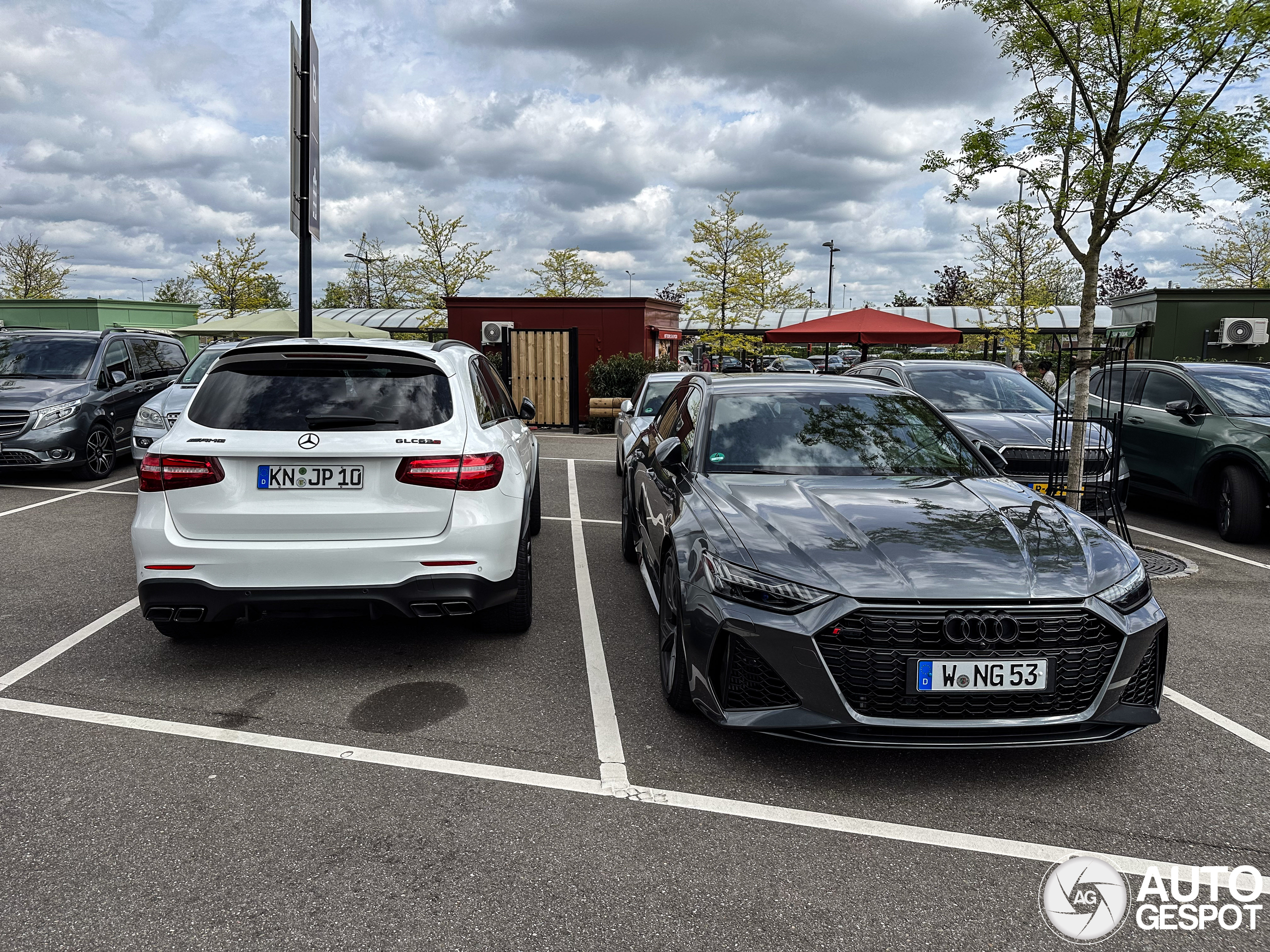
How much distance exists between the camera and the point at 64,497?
384 inches

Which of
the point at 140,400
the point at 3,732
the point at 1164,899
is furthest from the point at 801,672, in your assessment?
the point at 140,400

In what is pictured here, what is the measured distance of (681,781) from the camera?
337 cm

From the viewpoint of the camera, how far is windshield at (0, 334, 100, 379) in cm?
1137

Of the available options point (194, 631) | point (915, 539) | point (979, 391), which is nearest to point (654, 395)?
point (979, 391)

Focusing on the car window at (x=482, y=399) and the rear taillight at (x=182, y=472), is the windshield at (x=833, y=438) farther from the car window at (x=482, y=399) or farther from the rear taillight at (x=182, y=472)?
the rear taillight at (x=182, y=472)

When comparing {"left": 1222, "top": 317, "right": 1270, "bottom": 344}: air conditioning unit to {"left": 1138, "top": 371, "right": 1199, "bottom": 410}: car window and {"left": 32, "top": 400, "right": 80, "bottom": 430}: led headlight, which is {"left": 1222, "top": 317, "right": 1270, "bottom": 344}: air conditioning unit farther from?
{"left": 32, "top": 400, "right": 80, "bottom": 430}: led headlight

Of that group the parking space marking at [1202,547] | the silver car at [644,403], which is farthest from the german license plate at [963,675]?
the silver car at [644,403]

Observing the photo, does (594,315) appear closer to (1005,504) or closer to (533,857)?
(1005,504)

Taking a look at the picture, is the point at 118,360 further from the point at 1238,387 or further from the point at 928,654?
the point at 1238,387

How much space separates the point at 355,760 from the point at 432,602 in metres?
0.87

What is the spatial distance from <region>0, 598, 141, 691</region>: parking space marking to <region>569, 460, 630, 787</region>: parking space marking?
2320mm

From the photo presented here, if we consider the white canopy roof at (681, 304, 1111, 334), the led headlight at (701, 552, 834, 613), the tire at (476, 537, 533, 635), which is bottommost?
the tire at (476, 537, 533, 635)

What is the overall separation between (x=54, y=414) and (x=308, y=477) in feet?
27.3

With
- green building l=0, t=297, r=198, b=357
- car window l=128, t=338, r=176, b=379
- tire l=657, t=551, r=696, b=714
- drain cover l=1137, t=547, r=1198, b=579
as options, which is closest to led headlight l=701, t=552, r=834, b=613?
tire l=657, t=551, r=696, b=714
